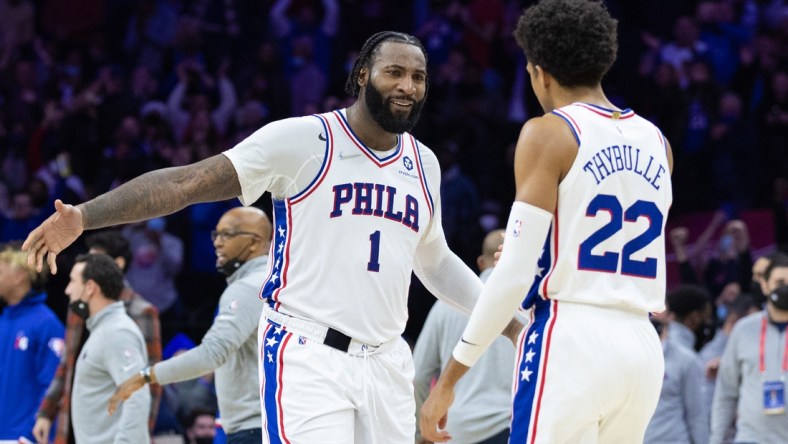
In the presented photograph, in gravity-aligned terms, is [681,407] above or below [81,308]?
below

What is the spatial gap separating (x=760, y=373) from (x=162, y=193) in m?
5.98

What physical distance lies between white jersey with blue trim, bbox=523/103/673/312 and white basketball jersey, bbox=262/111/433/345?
2.84 ft

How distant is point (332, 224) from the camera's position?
15.9ft

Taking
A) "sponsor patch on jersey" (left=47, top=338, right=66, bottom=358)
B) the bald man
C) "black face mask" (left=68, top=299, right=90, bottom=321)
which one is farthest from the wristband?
"sponsor patch on jersey" (left=47, top=338, right=66, bottom=358)

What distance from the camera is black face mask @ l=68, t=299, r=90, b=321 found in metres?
7.95

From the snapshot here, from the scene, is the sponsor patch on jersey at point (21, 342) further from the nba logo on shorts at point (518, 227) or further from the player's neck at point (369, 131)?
the nba logo on shorts at point (518, 227)

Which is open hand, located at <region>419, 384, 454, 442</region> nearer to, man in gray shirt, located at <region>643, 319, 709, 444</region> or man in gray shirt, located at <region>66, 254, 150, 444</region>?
man in gray shirt, located at <region>66, 254, 150, 444</region>

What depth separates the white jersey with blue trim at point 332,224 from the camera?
4.80 m

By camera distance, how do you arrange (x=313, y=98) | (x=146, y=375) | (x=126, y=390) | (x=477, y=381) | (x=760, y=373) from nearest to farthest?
(x=126, y=390) → (x=146, y=375) → (x=477, y=381) → (x=760, y=373) → (x=313, y=98)

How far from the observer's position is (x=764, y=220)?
1364 cm

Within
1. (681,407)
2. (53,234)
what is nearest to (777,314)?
(681,407)

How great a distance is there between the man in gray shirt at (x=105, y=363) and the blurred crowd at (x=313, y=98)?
15.1 feet

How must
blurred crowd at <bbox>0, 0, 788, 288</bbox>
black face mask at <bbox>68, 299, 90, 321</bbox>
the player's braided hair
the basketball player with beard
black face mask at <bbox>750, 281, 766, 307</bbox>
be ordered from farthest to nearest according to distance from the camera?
1. blurred crowd at <bbox>0, 0, 788, 288</bbox>
2. black face mask at <bbox>750, 281, 766, 307</bbox>
3. black face mask at <bbox>68, 299, 90, 321</bbox>
4. the player's braided hair
5. the basketball player with beard

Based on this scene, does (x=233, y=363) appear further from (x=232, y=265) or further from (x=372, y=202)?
(x=372, y=202)
